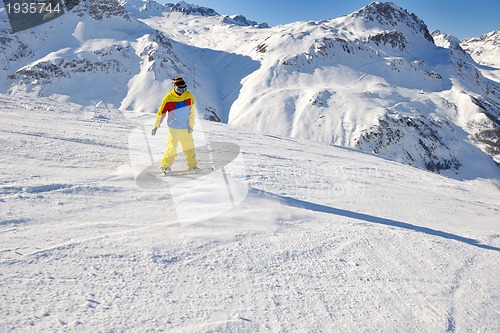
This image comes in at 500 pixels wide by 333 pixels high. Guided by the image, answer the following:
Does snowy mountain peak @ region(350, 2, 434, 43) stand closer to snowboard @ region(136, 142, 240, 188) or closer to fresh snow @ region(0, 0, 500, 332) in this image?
fresh snow @ region(0, 0, 500, 332)

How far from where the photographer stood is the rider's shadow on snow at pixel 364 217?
4852mm

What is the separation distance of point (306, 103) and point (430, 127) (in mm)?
26879

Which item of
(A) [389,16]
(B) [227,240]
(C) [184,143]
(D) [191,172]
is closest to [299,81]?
(A) [389,16]

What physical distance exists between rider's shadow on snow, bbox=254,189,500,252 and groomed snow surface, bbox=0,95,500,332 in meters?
0.04

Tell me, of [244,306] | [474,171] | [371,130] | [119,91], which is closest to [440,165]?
[474,171]

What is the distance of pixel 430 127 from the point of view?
64.7 m

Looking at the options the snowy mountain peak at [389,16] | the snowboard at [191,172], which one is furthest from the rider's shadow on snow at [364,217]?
the snowy mountain peak at [389,16]

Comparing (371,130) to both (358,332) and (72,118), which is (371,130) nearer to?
(72,118)

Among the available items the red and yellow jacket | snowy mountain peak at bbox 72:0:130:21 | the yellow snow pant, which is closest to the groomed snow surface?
the yellow snow pant

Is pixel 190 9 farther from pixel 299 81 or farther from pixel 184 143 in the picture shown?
pixel 184 143

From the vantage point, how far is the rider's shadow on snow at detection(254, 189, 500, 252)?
4852 mm

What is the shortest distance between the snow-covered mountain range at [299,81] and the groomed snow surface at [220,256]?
170 feet

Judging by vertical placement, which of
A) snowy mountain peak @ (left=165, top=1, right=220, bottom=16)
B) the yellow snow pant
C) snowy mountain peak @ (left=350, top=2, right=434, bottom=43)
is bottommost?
the yellow snow pant

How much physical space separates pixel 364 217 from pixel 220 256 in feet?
9.94
